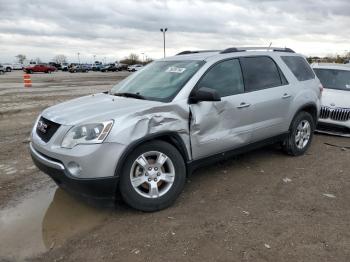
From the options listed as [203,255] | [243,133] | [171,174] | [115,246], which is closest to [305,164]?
[243,133]

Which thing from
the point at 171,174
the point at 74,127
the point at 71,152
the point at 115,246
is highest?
the point at 74,127

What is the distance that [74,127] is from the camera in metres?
3.87

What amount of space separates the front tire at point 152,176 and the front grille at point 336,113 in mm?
4947

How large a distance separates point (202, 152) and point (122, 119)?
1198mm

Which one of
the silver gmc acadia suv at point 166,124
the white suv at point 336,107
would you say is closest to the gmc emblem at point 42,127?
the silver gmc acadia suv at point 166,124

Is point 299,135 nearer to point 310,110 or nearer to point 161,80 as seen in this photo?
point 310,110

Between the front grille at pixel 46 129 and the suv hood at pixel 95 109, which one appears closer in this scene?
the suv hood at pixel 95 109

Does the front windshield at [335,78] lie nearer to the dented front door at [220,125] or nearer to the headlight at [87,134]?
A: the dented front door at [220,125]

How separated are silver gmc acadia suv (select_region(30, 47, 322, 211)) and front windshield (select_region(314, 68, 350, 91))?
3151 mm

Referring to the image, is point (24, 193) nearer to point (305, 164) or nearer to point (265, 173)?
point (265, 173)

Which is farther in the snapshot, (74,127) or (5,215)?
(5,215)

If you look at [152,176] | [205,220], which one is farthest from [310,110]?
[152,176]

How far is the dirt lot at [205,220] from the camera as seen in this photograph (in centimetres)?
346

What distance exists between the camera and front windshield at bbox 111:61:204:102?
4.60 metres
